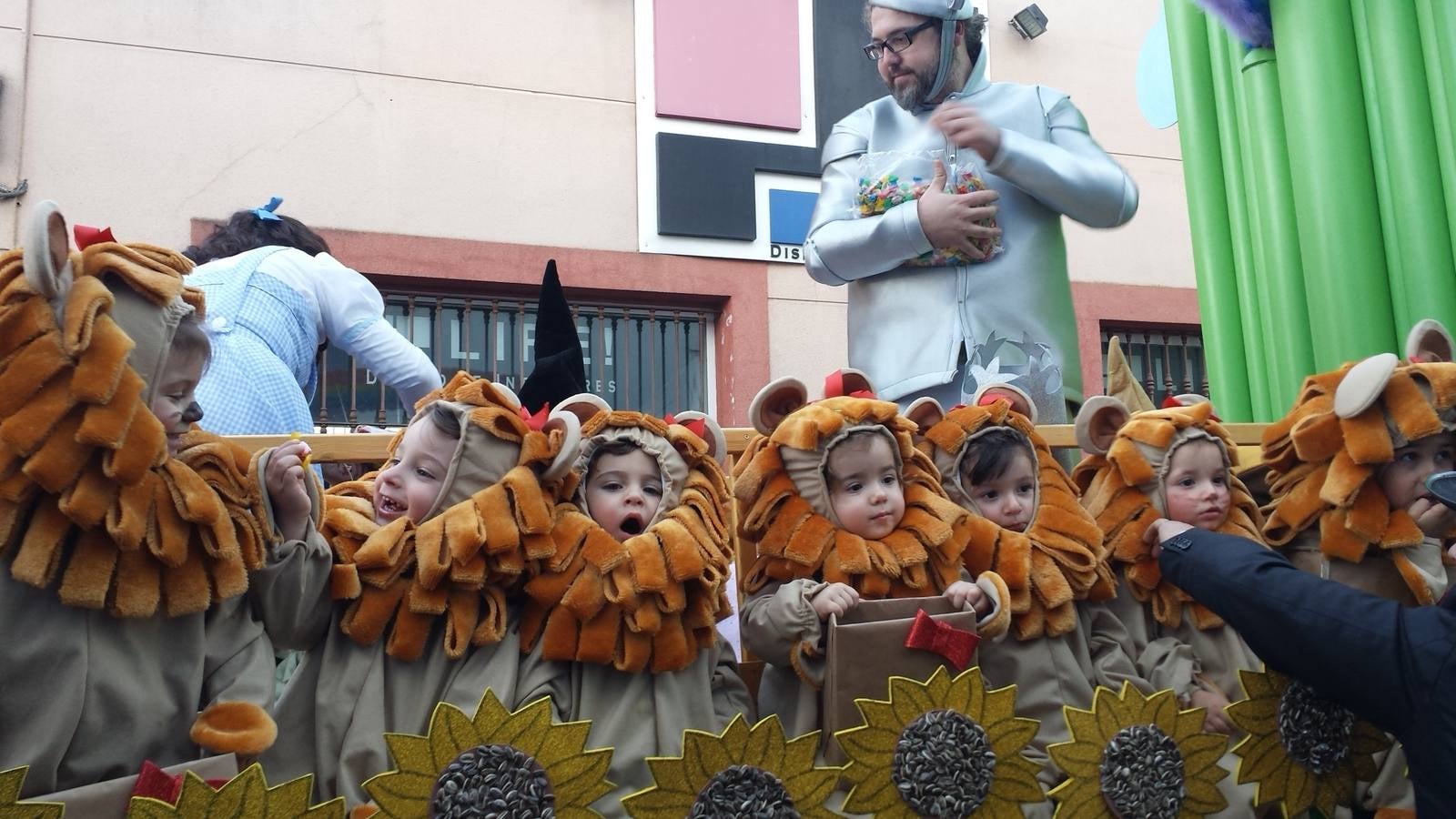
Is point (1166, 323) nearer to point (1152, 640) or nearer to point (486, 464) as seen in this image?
point (1152, 640)

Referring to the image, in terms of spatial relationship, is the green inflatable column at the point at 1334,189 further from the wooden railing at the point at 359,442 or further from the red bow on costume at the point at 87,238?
the red bow on costume at the point at 87,238

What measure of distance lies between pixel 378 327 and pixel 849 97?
11.1 feet

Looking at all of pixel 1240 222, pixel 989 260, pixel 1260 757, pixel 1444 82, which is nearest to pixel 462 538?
pixel 1260 757

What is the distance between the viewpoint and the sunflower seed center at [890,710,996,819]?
63.6 inches

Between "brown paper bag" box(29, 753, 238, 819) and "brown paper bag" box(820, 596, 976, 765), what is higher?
"brown paper bag" box(820, 596, 976, 765)

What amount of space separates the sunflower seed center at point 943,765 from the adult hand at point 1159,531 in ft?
1.73

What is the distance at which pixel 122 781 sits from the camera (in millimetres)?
1311

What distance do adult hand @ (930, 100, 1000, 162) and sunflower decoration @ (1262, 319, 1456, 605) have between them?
2.58ft

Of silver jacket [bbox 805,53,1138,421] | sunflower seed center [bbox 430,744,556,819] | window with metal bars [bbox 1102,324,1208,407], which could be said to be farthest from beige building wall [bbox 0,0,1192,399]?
sunflower seed center [bbox 430,744,556,819]

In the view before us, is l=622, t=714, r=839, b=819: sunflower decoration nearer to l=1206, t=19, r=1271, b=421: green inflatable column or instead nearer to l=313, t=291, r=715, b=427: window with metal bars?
l=1206, t=19, r=1271, b=421: green inflatable column

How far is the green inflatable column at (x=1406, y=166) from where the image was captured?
2.98 m

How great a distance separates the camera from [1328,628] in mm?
1651

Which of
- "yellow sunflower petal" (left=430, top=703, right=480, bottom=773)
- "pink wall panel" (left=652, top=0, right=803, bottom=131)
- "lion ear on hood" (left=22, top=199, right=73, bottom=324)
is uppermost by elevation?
"pink wall panel" (left=652, top=0, right=803, bottom=131)

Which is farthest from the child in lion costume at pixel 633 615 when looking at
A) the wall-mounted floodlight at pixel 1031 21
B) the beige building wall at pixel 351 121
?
the wall-mounted floodlight at pixel 1031 21
